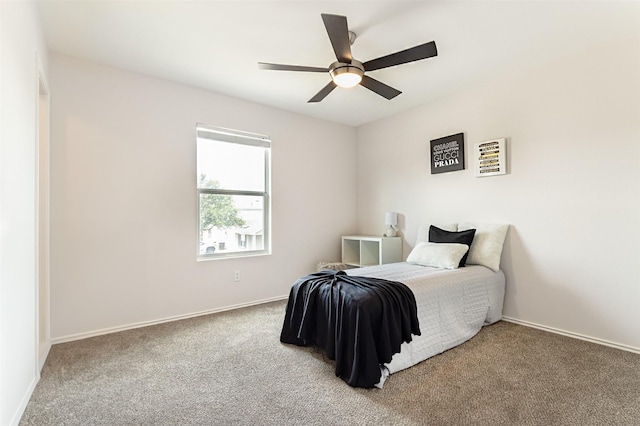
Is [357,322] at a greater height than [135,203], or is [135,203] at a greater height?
[135,203]

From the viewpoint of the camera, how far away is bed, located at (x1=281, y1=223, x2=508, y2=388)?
2.23 m

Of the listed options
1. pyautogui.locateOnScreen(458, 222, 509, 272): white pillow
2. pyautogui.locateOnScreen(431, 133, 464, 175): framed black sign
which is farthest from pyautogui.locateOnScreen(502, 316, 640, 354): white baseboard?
pyautogui.locateOnScreen(431, 133, 464, 175): framed black sign

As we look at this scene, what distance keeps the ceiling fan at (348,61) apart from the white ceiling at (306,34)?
291 millimetres

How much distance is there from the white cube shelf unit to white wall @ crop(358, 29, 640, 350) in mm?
802

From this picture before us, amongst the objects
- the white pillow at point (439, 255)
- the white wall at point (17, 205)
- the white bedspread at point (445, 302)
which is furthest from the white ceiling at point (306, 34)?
the white bedspread at point (445, 302)

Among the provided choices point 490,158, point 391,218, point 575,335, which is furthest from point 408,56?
point 575,335

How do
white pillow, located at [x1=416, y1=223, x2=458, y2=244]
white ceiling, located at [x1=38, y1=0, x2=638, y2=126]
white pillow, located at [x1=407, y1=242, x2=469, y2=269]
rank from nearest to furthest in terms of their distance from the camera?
white ceiling, located at [x1=38, y1=0, x2=638, y2=126]
white pillow, located at [x1=407, y1=242, x2=469, y2=269]
white pillow, located at [x1=416, y1=223, x2=458, y2=244]

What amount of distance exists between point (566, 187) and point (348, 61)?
2.28 m

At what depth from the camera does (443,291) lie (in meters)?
2.56

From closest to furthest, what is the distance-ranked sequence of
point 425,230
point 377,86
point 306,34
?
point 306,34
point 377,86
point 425,230

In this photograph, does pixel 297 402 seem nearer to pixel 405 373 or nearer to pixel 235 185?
pixel 405 373

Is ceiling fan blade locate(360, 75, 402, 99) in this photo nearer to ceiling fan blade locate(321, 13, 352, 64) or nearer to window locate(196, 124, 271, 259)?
ceiling fan blade locate(321, 13, 352, 64)

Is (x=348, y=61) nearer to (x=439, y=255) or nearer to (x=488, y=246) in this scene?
(x=439, y=255)

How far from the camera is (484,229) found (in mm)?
3336
